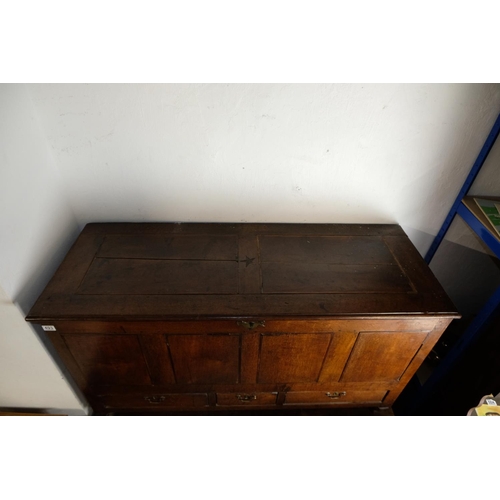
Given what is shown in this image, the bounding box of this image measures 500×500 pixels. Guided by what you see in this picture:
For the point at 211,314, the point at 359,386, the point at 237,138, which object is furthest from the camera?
the point at 359,386

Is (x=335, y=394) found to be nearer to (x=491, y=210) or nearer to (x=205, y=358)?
(x=205, y=358)

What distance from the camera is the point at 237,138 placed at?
119cm

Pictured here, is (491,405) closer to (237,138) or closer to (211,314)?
Result: (211,314)

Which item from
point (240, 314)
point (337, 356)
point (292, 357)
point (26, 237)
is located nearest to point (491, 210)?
point (337, 356)

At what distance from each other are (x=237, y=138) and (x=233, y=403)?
1161 mm

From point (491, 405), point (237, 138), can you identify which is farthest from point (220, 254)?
point (491, 405)

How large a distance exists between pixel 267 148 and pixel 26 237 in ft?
3.09

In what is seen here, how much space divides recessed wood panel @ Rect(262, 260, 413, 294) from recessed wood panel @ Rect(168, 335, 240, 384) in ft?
0.85

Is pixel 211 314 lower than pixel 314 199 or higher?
lower

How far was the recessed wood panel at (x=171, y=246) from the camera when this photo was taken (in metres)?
1.21

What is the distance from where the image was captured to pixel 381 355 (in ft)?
3.86

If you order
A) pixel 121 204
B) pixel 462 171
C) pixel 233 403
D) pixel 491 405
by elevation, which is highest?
pixel 462 171

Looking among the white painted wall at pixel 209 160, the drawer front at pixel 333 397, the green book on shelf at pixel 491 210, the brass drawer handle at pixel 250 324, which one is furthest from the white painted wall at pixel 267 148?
Answer: the drawer front at pixel 333 397

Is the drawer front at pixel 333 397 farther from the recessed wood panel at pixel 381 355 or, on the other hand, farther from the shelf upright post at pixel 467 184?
the shelf upright post at pixel 467 184
